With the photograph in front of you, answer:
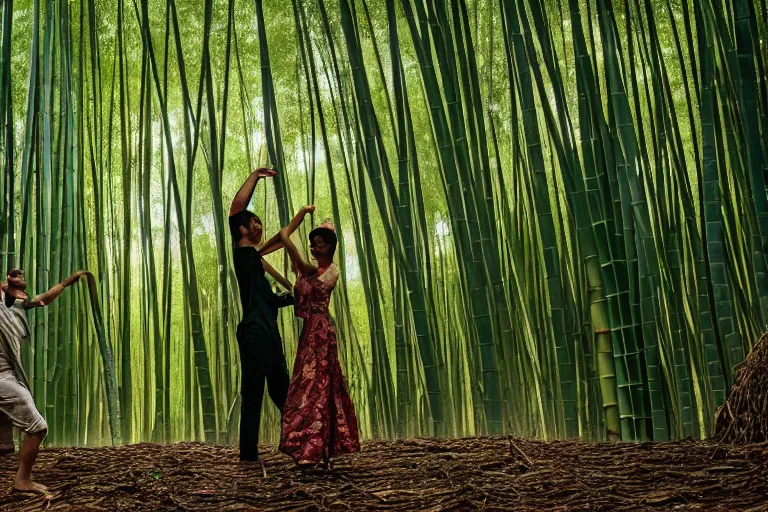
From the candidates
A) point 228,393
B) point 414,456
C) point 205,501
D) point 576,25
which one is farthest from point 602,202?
point 228,393

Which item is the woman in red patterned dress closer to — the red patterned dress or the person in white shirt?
the red patterned dress

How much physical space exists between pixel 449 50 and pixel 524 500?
2.43 m

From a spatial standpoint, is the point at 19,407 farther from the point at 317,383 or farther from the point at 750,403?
the point at 750,403

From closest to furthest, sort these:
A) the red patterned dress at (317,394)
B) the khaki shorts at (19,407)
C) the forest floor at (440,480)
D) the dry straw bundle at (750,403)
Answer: the forest floor at (440,480), the khaki shorts at (19,407), the red patterned dress at (317,394), the dry straw bundle at (750,403)

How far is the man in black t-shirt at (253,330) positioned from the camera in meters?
3.00

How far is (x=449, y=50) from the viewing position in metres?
4.03

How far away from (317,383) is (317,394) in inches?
1.6

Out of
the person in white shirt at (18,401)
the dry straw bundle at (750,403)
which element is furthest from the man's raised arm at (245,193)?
the dry straw bundle at (750,403)

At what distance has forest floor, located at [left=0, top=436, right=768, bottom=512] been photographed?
245cm

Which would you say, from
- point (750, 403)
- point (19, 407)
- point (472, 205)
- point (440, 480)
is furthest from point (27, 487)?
point (750, 403)

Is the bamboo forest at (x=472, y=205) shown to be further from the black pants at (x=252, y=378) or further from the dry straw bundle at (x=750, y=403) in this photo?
the black pants at (x=252, y=378)

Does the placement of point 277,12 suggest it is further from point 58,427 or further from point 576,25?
point 58,427

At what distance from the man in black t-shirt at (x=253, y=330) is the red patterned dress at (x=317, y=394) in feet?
0.53

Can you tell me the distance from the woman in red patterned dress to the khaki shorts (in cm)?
85
